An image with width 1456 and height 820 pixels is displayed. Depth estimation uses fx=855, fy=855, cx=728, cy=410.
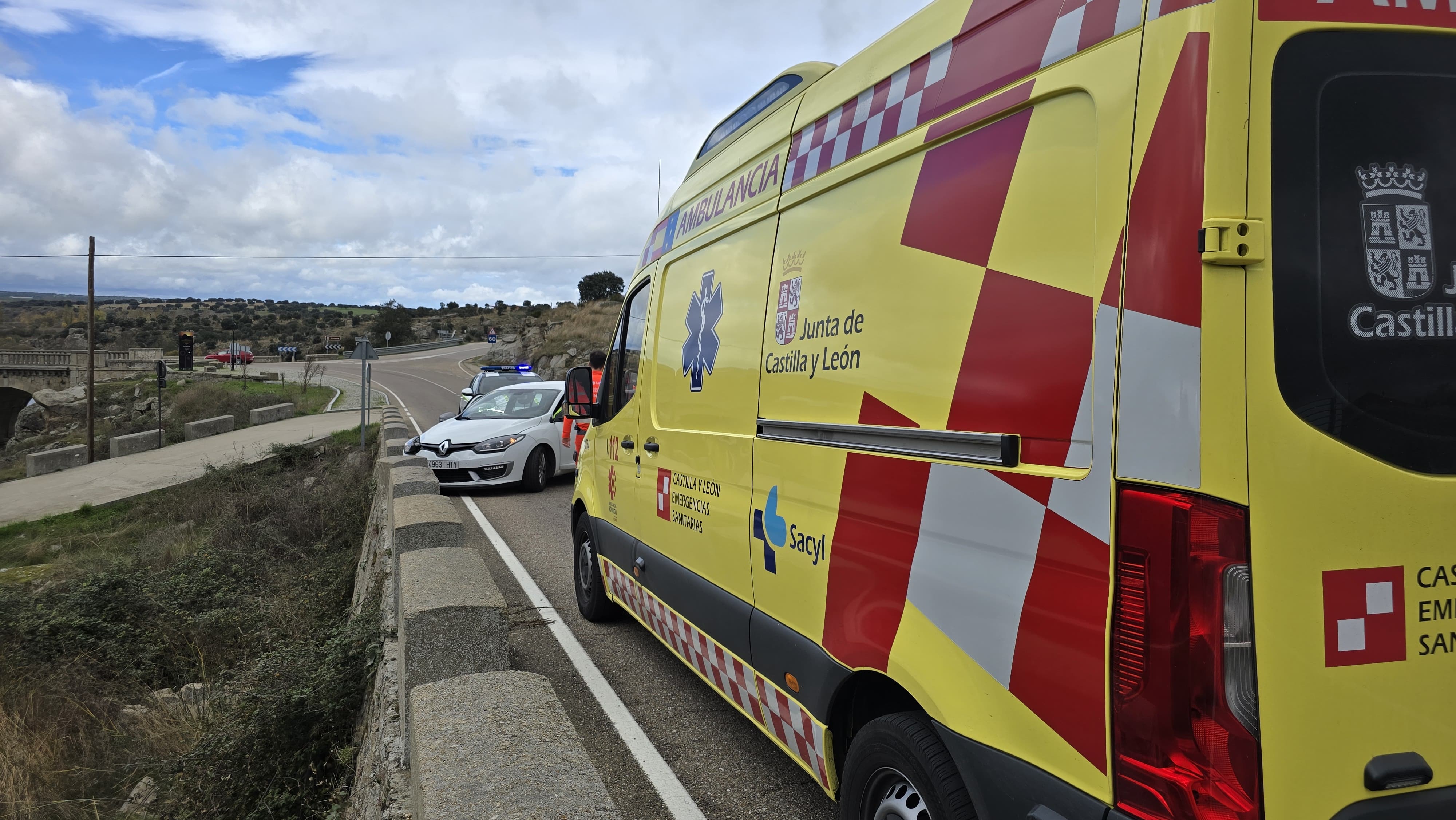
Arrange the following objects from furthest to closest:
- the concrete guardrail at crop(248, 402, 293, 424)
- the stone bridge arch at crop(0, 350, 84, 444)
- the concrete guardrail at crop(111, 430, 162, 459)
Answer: the stone bridge arch at crop(0, 350, 84, 444) < the concrete guardrail at crop(248, 402, 293, 424) < the concrete guardrail at crop(111, 430, 162, 459)

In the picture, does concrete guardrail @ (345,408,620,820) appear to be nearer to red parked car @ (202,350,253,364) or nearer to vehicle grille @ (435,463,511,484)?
vehicle grille @ (435,463,511,484)

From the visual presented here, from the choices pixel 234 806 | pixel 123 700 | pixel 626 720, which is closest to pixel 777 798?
pixel 626 720

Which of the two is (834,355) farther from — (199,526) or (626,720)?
(199,526)

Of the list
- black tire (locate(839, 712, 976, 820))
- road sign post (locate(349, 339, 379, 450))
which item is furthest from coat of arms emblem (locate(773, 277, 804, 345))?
road sign post (locate(349, 339, 379, 450))

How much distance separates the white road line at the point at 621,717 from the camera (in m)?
3.58

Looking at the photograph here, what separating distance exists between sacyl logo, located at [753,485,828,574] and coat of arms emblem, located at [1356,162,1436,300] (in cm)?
160

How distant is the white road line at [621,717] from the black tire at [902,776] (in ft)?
4.00

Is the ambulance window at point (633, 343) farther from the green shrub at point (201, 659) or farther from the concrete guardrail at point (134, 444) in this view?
the concrete guardrail at point (134, 444)

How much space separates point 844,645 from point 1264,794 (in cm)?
125

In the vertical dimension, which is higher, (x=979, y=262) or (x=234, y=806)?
(x=979, y=262)

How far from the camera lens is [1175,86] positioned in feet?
5.16

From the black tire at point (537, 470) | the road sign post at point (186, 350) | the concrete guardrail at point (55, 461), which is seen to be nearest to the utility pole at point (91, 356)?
the concrete guardrail at point (55, 461)

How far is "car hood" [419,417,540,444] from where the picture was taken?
12.5 m

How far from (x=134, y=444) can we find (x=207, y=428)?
2.10 m
